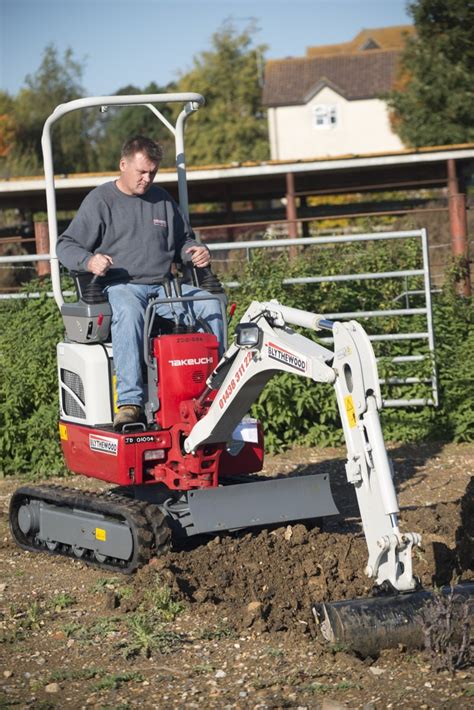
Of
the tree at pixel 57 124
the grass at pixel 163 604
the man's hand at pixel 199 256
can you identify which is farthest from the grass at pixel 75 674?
the tree at pixel 57 124

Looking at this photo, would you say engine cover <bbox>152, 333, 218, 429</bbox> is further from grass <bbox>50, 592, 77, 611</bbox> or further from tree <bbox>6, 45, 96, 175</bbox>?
tree <bbox>6, 45, 96, 175</bbox>

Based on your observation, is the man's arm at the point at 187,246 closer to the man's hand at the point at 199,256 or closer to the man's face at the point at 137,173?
the man's hand at the point at 199,256

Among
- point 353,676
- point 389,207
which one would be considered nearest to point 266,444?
point 353,676

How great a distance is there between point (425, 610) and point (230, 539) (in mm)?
1996

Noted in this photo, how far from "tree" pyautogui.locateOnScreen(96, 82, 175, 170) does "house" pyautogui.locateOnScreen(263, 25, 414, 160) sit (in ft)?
20.1

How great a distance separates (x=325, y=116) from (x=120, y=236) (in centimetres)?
5709

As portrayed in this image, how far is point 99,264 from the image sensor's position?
288 inches

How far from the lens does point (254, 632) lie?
19.9 feet

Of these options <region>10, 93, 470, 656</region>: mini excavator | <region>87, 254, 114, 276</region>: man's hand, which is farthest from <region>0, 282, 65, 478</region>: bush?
<region>87, 254, 114, 276</region>: man's hand

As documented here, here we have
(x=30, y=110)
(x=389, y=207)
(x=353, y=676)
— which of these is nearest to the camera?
(x=353, y=676)

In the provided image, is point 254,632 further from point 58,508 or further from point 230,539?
point 58,508

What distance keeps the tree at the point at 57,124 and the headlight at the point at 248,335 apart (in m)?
47.2

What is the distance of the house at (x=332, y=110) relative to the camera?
62375mm

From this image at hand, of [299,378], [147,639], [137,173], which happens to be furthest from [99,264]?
[299,378]
